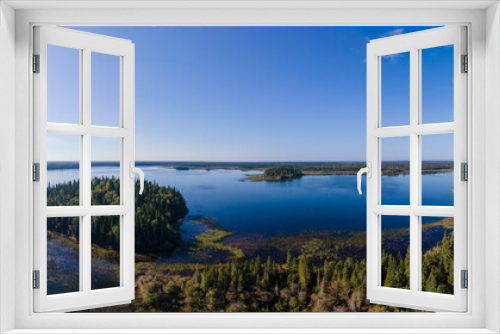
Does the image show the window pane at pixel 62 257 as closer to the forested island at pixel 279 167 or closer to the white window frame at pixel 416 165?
the forested island at pixel 279 167

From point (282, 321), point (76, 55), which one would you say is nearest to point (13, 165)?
point (76, 55)

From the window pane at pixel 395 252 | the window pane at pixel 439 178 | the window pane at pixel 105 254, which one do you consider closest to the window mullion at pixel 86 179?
Result: the window pane at pixel 105 254

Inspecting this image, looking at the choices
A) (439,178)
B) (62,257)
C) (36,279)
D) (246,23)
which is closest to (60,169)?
(62,257)

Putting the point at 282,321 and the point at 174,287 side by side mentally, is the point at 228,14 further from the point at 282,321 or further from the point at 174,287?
the point at 174,287

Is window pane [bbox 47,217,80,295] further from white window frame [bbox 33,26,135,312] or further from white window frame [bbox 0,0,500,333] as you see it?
white window frame [bbox 0,0,500,333]

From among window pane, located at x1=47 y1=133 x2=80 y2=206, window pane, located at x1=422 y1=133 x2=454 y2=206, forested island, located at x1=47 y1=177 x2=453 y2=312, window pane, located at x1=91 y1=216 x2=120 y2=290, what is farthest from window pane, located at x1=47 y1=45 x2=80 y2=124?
window pane, located at x1=422 y1=133 x2=454 y2=206

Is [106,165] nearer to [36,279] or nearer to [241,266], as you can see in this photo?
[241,266]
